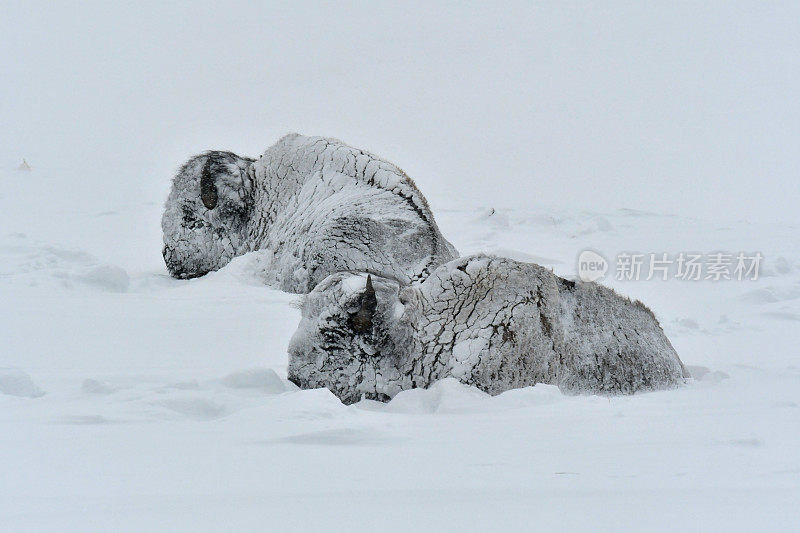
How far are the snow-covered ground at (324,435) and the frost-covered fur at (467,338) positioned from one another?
170 mm

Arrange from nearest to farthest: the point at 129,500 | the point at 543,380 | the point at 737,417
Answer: the point at 129,500, the point at 737,417, the point at 543,380

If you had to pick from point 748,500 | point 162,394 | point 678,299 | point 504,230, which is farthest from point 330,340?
point 504,230

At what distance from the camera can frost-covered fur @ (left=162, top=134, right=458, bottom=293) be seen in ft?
25.6

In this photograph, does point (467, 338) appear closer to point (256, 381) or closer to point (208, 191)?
point (256, 381)

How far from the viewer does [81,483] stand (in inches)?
126

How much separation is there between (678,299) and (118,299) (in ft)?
16.8

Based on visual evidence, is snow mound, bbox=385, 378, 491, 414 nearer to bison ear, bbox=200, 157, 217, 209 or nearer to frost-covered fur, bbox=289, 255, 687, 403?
frost-covered fur, bbox=289, 255, 687, 403

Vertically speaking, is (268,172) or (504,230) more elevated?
(268,172)

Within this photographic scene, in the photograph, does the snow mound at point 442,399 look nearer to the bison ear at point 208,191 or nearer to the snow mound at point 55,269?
the snow mound at point 55,269

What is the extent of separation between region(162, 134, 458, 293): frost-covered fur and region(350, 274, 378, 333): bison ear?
2.35 meters

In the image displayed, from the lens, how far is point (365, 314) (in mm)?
5047

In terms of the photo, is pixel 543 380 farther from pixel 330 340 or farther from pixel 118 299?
pixel 118 299

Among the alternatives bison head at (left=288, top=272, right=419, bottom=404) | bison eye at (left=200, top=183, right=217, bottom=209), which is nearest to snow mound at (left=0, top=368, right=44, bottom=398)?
bison head at (left=288, top=272, right=419, bottom=404)

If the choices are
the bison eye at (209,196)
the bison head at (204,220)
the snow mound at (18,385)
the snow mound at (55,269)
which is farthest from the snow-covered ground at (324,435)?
the bison eye at (209,196)
